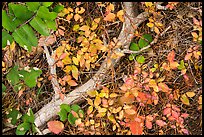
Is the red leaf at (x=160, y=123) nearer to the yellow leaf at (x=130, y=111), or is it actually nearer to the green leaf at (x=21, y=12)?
the yellow leaf at (x=130, y=111)

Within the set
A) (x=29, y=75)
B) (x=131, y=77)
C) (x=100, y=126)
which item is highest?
(x=29, y=75)

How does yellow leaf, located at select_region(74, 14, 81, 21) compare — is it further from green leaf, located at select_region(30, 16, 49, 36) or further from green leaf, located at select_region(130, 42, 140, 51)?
green leaf, located at select_region(30, 16, 49, 36)

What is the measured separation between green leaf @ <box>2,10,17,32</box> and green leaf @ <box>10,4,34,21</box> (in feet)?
0.12

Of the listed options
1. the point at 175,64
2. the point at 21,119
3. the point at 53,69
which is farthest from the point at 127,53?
the point at 21,119

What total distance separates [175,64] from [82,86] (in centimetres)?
64

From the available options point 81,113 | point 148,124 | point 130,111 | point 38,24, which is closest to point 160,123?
point 148,124

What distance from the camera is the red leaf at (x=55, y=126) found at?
6.45 feet

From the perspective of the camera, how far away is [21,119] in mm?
2094

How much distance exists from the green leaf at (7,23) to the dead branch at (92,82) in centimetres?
86

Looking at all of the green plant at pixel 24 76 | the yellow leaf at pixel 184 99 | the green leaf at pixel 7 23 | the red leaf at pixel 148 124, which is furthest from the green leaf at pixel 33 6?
the yellow leaf at pixel 184 99

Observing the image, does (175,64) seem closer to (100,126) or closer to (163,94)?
(163,94)

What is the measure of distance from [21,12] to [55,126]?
894 mm

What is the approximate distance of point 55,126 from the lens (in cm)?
199

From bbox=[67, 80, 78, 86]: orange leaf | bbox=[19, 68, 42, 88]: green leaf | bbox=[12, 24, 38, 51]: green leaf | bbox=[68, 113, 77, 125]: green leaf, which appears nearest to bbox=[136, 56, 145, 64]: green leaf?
bbox=[67, 80, 78, 86]: orange leaf
